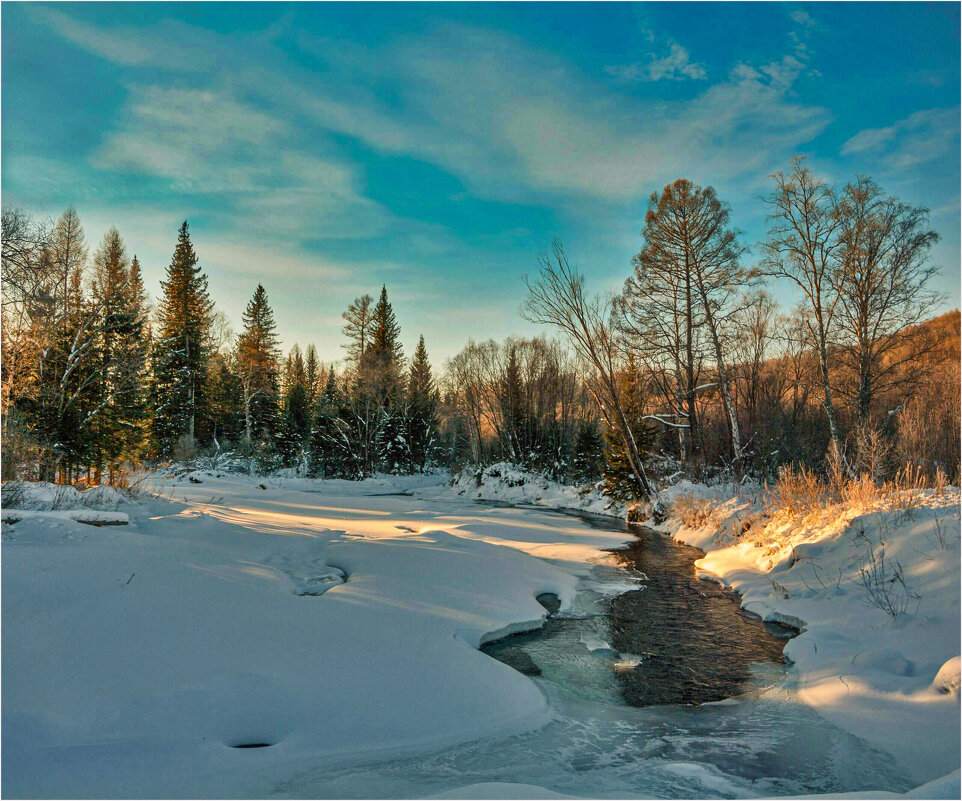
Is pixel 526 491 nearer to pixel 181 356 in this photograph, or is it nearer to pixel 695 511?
pixel 695 511

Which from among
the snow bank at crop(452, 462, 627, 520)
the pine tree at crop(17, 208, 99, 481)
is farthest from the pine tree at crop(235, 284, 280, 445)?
the pine tree at crop(17, 208, 99, 481)

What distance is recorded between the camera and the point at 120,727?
107 inches

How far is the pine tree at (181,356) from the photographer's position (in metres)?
26.7

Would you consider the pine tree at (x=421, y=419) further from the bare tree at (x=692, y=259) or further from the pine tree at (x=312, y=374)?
the bare tree at (x=692, y=259)

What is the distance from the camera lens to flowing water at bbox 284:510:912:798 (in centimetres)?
284

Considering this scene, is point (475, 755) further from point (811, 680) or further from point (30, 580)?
point (30, 580)

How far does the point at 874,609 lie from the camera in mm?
5254

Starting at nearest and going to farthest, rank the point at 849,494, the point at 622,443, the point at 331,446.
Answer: the point at 849,494
the point at 622,443
the point at 331,446

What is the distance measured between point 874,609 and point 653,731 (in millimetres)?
3307

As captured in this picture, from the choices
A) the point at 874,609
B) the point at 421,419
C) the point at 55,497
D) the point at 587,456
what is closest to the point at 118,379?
the point at 55,497

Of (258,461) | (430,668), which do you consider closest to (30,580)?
(430,668)

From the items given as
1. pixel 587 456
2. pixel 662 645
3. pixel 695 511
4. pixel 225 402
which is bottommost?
pixel 662 645

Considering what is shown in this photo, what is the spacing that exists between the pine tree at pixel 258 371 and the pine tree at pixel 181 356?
121 inches

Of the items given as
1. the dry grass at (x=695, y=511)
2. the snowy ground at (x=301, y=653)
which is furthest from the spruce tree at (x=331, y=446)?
the snowy ground at (x=301, y=653)
